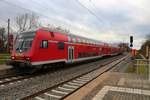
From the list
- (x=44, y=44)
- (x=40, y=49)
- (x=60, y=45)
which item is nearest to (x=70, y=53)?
(x=60, y=45)

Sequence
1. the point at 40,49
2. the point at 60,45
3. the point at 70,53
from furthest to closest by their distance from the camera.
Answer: the point at 70,53
the point at 60,45
the point at 40,49

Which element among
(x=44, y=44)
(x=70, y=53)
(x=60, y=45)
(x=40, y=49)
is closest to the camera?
(x=40, y=49)

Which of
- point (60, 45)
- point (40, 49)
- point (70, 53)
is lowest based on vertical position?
point (70, 53)

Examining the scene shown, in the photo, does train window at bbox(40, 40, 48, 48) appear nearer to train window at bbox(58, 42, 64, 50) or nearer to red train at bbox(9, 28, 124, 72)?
red train at bbox(9, 28, 124, 72)

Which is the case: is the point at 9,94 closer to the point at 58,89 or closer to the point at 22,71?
the point at 58,89

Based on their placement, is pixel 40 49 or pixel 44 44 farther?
pixel 44 44

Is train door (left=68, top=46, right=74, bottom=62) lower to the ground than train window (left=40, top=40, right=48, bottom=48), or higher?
lower

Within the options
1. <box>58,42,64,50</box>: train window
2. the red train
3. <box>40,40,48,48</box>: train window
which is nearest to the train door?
the red train

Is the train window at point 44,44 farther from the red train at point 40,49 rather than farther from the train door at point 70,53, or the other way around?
the train door at point 70,53

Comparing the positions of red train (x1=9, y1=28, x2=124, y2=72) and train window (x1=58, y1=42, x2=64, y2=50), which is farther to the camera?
train window (x1=58, y1=42, x2=64, y2=50)

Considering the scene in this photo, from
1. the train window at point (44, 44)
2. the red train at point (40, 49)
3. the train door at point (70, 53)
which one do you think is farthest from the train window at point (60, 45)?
the train window at point (44, 44)

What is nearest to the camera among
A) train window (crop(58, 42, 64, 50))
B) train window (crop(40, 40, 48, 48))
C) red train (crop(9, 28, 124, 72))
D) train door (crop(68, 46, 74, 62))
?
red train (crop(9, 28, 124, 72))

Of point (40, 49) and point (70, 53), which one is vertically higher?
point (40, 49)

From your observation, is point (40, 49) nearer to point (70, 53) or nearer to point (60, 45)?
point (60, 45)
